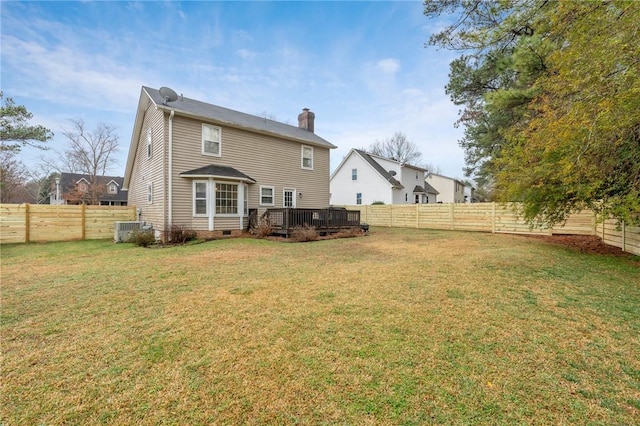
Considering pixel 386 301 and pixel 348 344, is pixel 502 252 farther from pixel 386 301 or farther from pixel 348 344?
pixel 348 344

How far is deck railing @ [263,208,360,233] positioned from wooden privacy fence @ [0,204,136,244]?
23.7 ft

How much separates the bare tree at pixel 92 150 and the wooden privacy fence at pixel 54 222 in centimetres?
2066

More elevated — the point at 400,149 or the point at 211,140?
the point at 400,149

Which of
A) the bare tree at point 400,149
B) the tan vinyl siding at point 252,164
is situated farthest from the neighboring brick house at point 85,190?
the bare tree at point 400,149

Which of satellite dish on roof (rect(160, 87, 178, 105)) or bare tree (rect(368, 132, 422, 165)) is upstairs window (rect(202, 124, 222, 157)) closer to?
satellite dish on roof (rect(160, 87, 178, 105))

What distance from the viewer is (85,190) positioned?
30.8 metres

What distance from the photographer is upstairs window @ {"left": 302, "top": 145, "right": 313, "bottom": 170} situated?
15445 mm

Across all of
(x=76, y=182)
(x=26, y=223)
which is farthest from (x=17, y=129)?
(x=76, y=182)

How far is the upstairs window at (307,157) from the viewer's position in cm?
1545

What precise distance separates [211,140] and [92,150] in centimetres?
2458

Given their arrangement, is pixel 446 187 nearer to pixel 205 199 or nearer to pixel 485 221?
pixel 485 221

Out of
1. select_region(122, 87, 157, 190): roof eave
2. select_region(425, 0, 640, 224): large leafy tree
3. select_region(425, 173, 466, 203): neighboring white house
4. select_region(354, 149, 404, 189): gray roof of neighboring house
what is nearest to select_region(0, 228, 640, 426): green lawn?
select_region(425, 0, 640, 224): large leafy tree

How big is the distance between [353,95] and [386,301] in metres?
16.3

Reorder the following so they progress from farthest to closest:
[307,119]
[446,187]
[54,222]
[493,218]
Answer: [446,187] < [307,119] < [493,218] < [54,222]
